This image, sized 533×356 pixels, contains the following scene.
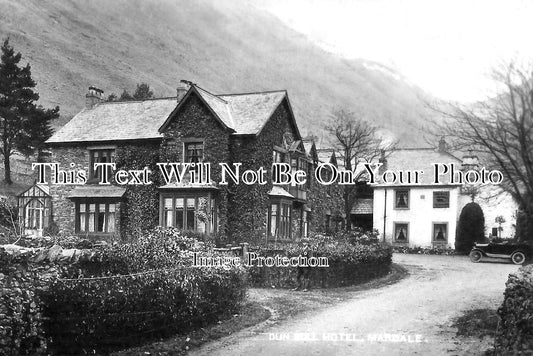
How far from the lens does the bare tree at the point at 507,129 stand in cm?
781

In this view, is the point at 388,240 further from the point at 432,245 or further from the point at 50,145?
the point at 50,145

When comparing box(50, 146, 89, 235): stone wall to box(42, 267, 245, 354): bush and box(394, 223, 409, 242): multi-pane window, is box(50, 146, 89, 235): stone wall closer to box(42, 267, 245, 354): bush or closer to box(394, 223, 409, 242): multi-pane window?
box(42, 267, 245, 354): bush

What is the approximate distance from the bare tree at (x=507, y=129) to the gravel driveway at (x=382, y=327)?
396cm

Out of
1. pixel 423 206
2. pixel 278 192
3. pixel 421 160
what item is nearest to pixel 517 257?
pixel 278 192

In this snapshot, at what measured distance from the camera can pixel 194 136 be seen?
102ft

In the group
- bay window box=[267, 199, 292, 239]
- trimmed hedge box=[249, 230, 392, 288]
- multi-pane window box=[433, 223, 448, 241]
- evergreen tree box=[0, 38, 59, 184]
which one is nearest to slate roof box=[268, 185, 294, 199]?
bay window box=[267, 199, 292, 239]

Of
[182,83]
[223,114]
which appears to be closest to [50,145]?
[182,83]

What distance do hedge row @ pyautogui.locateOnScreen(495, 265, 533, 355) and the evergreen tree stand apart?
19527 mm

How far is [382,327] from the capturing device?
547 inches

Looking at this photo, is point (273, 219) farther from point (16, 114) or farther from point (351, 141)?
point (16, 114)

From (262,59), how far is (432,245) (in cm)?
2733

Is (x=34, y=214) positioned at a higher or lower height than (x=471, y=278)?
higher

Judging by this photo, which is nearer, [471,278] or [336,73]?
[336,73]

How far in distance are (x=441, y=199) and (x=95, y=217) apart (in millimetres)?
27141
